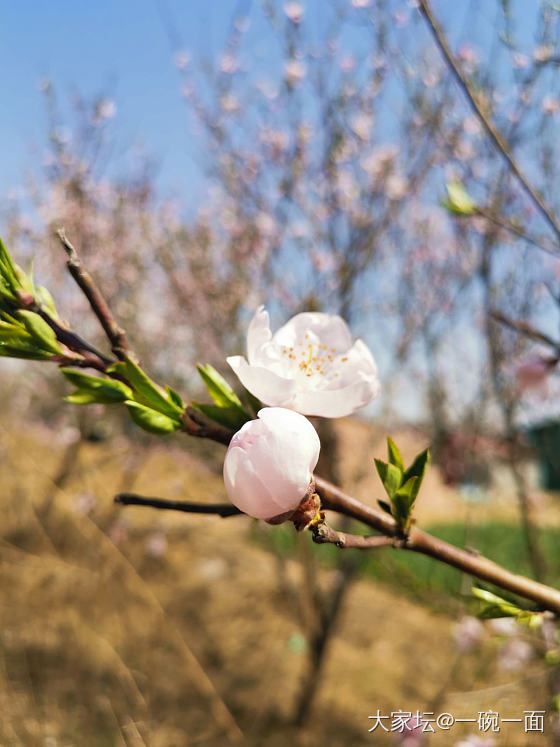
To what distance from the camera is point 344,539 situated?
437 mm

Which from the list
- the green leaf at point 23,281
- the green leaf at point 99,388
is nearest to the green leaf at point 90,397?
the green leaf at point 99,388

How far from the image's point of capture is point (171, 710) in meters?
3.76

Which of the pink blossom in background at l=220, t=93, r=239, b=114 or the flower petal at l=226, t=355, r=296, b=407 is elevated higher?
the pink blossom in background at l=220, t=93, r=239, b=114

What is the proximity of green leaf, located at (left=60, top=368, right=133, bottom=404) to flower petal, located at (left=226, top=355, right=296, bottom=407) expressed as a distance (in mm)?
102

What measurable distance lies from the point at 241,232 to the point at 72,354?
384 centimetres

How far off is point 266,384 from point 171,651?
4595mm

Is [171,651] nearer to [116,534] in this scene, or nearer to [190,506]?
[116,534]

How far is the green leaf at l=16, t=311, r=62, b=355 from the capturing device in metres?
0.47

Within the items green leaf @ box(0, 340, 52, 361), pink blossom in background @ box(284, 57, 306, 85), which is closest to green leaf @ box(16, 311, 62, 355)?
green leaf @ box(0, 340, 52, 361)

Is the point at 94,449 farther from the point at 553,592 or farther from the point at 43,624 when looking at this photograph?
the point at 553,592

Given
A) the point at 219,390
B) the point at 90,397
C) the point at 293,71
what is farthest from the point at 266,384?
the point at 293,71

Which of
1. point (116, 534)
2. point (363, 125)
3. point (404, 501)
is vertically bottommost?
point (116, 534)

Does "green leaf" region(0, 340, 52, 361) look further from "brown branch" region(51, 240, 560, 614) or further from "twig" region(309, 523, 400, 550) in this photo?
"twig" region(309, 523, 400, 550)

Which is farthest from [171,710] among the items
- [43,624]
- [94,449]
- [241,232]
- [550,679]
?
[94,449]
